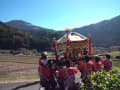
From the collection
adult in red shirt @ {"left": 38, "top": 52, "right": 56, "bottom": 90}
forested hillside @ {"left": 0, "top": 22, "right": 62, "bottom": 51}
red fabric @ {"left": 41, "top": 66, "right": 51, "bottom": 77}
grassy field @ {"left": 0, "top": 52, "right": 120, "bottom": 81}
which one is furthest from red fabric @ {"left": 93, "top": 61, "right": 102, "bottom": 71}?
forested hillside @ {"left": 0, "top": 22, "right": 62, "bottom": 51}

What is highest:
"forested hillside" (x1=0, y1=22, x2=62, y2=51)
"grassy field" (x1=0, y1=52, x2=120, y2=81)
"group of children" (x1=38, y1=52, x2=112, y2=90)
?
"forested hillside" (x1=0, y1=22, x2=62, y2=51)

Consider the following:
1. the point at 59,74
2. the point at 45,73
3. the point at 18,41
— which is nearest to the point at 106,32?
the point at 18,41

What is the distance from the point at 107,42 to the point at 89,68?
7589 cm

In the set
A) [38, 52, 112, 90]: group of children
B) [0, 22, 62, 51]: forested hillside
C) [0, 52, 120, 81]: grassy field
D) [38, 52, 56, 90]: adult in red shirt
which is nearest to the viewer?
[38, 52, 112, 90]: group of children

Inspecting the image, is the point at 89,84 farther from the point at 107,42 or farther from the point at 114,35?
the point at 114,35

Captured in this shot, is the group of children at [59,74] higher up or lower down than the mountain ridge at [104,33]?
lower down

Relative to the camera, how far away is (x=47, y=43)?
6344cm

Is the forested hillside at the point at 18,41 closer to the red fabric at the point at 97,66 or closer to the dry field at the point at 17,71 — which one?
the dry field at the point at 17,71

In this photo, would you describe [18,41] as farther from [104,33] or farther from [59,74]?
[104,33]

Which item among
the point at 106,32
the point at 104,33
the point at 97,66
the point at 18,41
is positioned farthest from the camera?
the point at 106,32

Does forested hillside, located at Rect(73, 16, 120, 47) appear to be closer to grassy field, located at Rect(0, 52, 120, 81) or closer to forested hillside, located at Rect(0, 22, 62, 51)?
forested hillside, located at Rect(0, 22, 62, 51)

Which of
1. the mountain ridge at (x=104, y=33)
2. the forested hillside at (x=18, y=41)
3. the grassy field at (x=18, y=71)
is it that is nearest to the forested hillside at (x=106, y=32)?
the mountain ridge at (x=104, y=33)

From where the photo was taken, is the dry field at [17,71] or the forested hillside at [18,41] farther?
the forested hillside at [18,41]

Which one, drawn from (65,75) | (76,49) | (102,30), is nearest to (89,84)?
(65,75)
